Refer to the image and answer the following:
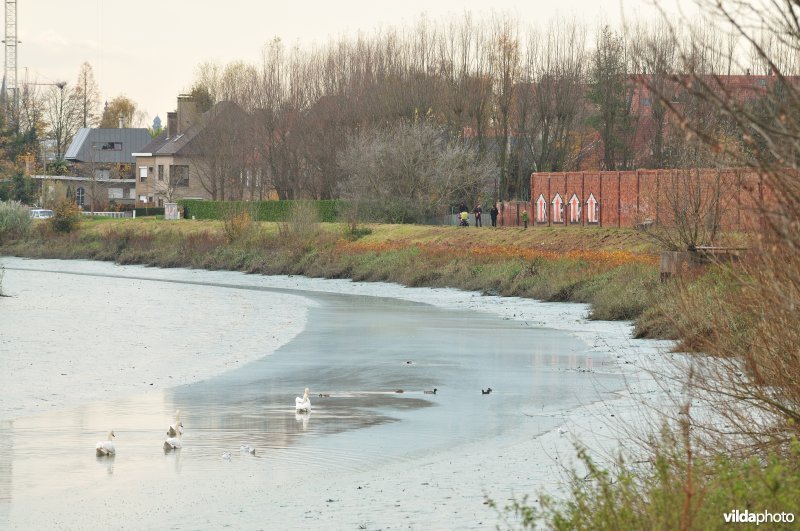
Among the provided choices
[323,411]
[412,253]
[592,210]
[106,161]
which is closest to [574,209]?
[592,210]

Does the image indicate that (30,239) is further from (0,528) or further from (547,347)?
(0,528)

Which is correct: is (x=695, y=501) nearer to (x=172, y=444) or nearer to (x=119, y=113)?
(x=172, y=444)

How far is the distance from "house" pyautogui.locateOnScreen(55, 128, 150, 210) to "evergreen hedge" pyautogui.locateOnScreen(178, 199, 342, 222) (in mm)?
40068

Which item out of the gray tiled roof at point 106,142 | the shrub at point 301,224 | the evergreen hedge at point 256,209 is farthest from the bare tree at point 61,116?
the shrub at point 301,224

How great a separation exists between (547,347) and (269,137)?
61.8 meters

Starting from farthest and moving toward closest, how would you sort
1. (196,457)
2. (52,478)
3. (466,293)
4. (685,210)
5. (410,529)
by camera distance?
(466,293)
(685,210)
(196,457)
(52,478)
(410,529)

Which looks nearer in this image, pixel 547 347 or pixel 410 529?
pixel 410 529

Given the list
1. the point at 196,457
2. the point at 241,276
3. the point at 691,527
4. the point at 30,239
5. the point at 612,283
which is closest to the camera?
the point at 691,527

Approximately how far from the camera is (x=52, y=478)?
38.0 ft

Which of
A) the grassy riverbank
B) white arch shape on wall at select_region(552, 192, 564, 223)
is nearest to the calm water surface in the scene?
the grassy riverbank

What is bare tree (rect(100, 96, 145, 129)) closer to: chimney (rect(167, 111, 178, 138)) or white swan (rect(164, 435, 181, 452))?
chimney (rect(167, 111, 178, 138))

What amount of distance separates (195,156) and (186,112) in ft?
31.7

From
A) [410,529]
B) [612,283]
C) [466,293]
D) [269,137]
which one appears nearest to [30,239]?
[269,137]

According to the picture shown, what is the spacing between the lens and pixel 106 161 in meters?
131
